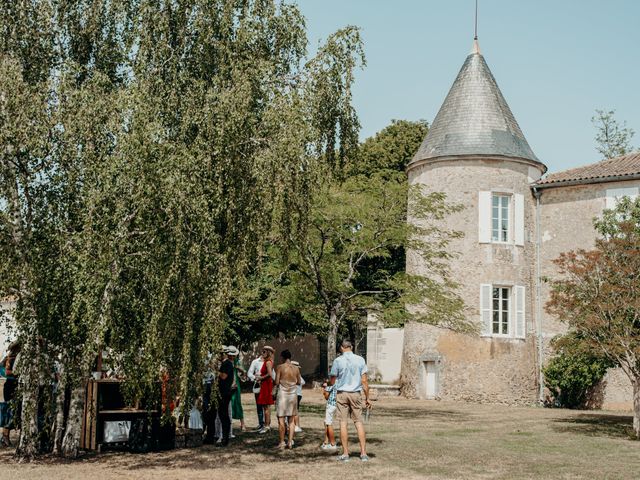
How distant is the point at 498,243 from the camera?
28281 mm

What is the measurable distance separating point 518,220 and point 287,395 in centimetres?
1684

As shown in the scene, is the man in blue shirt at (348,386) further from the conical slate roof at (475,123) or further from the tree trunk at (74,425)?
the conical slate roof at (475,123)

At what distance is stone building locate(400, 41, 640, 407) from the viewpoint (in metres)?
27.7

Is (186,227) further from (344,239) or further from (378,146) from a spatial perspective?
(378,146)

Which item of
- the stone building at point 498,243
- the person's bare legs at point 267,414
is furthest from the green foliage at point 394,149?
the person's bare legs at point 267,414

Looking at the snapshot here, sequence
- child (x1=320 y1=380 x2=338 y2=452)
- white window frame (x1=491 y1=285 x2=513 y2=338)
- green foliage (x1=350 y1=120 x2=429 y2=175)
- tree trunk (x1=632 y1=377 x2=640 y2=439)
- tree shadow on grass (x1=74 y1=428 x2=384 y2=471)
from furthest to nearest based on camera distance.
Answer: green foliage (x1=350 y1=120 x2=429 y2=175) < white window frame (x1=491 y1=285 x2=513 y2=338) < tree trunk (x1=632 y1=377 x2=640 y2=439) < child (x1=320 y1=380 x2=338 y2=452) < tree shadow on grass (x1=74 y1=428 x2=384 y2=471)

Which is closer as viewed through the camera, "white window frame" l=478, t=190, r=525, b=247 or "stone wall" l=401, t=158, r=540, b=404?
"stone wall" l=401, t=158, r=540, b=404

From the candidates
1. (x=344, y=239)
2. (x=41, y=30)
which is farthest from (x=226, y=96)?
(x=344, y=239)

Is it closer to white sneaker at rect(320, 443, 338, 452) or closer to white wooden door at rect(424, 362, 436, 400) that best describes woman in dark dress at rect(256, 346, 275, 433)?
white sneaker at rect(320, 443, 338, 452)

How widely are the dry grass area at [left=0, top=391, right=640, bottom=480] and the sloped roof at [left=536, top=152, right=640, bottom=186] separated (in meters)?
10.8

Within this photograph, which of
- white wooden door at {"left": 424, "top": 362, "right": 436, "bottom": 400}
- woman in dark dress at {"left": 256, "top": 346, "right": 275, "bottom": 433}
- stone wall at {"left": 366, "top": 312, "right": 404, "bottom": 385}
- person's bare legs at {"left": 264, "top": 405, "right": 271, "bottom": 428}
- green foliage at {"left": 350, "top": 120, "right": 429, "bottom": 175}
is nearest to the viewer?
woman in dark dress at {"left": 256, "top": 346, "right": 275, "bottom": 433}

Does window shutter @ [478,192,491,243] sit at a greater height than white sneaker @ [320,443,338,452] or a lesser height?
greater

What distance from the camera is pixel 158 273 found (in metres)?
10.9

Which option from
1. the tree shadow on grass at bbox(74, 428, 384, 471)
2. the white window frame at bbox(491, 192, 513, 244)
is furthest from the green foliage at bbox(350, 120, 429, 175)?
the tree shadow on grass at bbox(74, 428, 384, 471)
